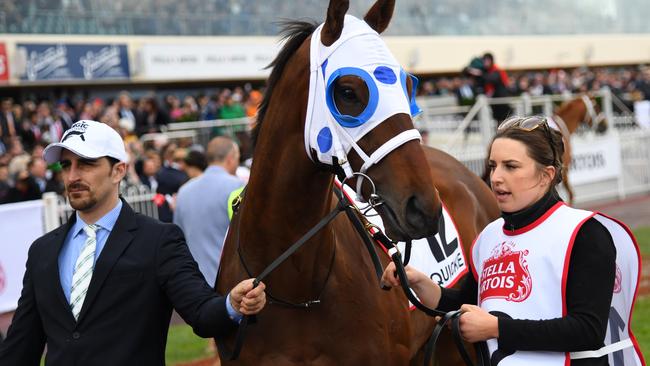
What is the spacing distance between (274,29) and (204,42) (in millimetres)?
3372

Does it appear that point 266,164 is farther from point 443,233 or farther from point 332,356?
point 443,233

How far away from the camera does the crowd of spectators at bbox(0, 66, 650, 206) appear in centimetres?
977

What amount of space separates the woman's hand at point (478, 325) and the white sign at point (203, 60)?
57.7ft

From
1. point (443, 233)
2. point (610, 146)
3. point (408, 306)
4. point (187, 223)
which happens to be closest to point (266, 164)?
point (408, 306)

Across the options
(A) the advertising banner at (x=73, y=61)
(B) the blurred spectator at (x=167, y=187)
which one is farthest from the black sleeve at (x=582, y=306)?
(A) the advertising banner at (x=73, y=61)

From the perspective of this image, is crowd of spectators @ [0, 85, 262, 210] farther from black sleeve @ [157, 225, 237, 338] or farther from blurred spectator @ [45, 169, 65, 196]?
black sleeve @ [157, 225, 237, 338]

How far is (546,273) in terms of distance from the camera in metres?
2.39

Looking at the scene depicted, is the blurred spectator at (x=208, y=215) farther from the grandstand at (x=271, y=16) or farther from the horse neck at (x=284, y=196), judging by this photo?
the grandstand at (x=271, y=16)

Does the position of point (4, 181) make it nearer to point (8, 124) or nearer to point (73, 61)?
point (8, 124)

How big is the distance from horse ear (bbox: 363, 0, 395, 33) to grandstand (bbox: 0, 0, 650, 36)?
32.3 ft

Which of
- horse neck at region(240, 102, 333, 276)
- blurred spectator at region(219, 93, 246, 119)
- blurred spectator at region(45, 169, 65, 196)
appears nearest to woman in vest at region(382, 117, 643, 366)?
horse neck at region(240, 102, 333, 276)

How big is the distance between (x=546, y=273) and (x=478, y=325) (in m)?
0.24

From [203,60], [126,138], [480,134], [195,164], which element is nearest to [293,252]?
[195,164]

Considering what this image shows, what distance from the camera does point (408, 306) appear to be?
3.52 metres
